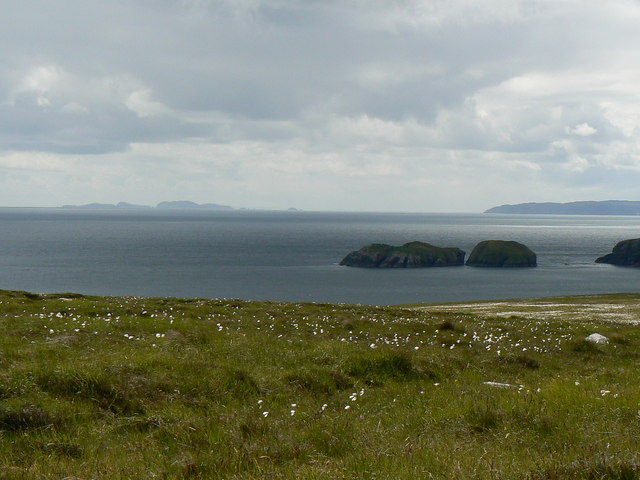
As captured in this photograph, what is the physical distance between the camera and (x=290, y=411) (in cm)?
1048

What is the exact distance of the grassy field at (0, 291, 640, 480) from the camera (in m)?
6.67

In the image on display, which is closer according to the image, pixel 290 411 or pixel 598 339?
pixel 290 411

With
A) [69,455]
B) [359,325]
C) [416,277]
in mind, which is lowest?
[416,277]

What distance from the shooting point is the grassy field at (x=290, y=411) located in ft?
21.9

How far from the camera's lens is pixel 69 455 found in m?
7.68

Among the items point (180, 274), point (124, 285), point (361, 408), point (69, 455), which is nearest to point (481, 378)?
point (361, 408)

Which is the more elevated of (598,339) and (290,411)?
(290,411)

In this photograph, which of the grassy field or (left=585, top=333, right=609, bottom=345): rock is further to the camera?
(left=585, top=333, right=609, bottom=345): rock

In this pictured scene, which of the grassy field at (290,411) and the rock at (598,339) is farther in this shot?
the rock at (598,339)

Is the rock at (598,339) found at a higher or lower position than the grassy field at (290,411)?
lower

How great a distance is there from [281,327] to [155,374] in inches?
578

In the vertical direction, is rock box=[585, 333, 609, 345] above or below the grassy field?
below

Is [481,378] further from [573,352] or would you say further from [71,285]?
[71,285]

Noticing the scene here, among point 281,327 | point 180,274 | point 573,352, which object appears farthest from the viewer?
point 180,274
